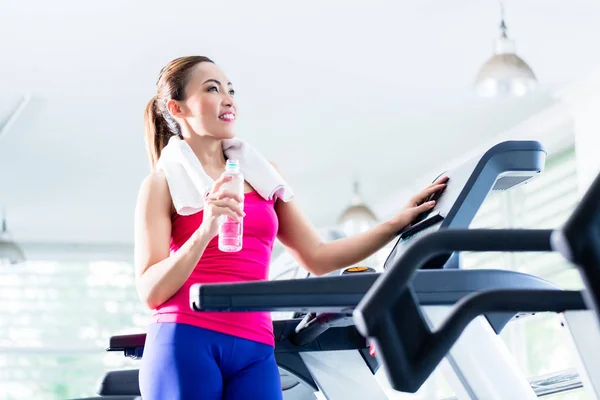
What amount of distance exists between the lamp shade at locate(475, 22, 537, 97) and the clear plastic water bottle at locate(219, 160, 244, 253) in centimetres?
243

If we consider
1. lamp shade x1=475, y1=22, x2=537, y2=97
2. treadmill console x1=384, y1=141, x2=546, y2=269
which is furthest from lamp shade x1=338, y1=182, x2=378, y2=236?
treadmill console x1=384, y1=141, x2=546, y2=269

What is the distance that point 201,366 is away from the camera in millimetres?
1448

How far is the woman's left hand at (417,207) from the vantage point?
5.05ft

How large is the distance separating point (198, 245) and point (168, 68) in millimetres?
539

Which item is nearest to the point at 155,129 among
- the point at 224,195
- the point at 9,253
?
the point at 224,195

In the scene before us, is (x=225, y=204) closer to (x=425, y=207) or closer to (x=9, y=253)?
(x=425, y=207)

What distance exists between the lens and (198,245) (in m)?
1.40

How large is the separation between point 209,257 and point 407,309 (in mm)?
809

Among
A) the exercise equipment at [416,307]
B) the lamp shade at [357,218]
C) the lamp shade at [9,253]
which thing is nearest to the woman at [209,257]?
the exercise equipment at [416,307]

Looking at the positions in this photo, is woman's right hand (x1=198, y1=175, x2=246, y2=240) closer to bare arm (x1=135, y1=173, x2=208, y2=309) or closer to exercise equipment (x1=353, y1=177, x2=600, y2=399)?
bare arm (x1=135, y1=173, x2=208, y2=309)

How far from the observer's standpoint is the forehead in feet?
5.67

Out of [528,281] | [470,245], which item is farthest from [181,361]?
[470,245]

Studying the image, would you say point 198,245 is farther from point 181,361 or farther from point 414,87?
point 414,87

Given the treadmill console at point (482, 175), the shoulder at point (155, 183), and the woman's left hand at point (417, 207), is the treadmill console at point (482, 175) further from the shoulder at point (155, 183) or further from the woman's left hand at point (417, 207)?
the shoulder at point (155, 183)
